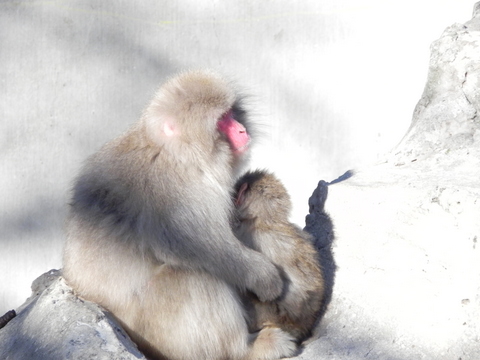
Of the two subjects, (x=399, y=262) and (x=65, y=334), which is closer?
(x=65, y=334)

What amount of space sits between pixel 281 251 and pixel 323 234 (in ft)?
1.59

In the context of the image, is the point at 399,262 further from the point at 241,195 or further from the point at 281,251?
the point at 241,195

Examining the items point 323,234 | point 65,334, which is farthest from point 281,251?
point 65,334

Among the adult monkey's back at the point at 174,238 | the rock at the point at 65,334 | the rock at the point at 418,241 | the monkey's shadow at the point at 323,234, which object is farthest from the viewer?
the monkey's shadow at the point at 323,234

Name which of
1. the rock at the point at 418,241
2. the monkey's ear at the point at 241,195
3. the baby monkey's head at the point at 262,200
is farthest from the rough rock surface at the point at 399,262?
the monkey's ear at the point at 241,195

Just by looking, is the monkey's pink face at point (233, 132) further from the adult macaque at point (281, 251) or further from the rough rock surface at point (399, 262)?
the rough rock surface at point (399, 262)

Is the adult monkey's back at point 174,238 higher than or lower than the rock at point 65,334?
higher

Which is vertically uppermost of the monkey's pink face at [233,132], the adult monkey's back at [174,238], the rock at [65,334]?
the monkey's pink face at [233,132]

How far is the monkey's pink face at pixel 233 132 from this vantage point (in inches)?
121

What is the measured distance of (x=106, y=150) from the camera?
3.12 meters

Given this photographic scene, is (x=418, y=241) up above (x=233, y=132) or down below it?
below

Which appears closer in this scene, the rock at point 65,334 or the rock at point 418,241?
the rock at point 65,334

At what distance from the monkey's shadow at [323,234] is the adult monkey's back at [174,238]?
45 centimetres

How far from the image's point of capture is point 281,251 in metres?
3.14
